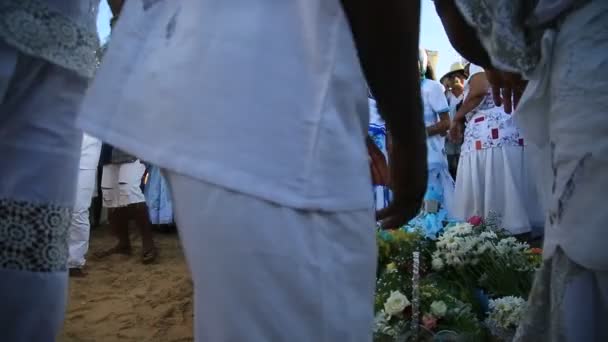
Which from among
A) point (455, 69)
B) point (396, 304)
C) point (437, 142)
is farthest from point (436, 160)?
point (396, 304)

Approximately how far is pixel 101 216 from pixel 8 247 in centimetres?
817

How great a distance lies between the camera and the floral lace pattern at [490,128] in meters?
4.29

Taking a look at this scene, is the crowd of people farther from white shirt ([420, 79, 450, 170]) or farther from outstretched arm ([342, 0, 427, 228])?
white shirt ([420, 79, 450, 170])

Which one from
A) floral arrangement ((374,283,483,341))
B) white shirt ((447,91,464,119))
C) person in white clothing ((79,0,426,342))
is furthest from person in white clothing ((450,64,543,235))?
person in white clothing ((79,0,426,342))

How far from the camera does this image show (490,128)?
14.4ft

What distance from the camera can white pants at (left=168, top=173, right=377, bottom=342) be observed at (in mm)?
619

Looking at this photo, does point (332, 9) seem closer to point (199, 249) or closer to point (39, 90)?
point (199, 249)

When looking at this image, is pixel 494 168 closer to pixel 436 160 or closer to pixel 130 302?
pixel 436 160

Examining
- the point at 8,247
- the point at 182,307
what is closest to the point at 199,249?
A: the point at 8,247

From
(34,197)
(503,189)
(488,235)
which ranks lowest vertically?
(488,235)

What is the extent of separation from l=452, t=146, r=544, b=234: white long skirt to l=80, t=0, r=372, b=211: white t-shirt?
368cm

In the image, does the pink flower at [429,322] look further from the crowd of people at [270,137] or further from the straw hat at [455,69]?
the straw hat at [455,69]

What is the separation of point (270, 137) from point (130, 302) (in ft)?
12.1

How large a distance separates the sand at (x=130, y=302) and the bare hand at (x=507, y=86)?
2.30 m
